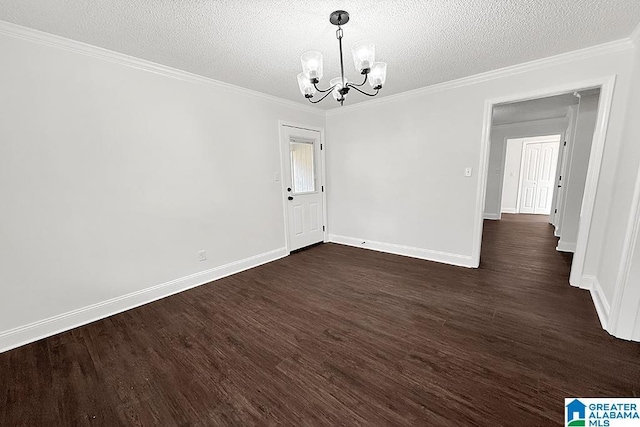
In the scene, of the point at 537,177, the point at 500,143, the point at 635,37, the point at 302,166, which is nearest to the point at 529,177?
the point at 537,177

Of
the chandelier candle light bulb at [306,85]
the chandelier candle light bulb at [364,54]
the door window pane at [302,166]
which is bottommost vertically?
the door window pane at [302,166]

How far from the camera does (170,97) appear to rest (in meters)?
→ 2.75

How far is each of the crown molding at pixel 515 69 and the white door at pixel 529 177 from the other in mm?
6179

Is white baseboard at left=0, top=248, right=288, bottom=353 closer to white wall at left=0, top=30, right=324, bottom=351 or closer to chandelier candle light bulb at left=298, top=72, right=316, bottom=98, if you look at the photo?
white wall at left=0, top=30, right=324, bottom=351

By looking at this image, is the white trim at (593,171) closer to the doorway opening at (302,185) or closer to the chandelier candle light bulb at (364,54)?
the chandelier candle light bulb at (364,54)

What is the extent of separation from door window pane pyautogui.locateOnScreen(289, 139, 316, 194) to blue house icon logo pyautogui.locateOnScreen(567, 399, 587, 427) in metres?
3.67

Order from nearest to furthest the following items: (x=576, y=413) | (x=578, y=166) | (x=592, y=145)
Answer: (x=576, y=413) < (x=592, y=145) < (x=578, y=166)

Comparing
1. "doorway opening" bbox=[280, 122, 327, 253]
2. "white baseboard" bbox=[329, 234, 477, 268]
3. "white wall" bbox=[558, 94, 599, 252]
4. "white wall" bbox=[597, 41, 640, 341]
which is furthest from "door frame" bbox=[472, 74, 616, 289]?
"doorway opening" bbox=[280, 122, 327, 253]

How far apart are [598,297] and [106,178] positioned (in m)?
4.89

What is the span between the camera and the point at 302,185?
4.38 metres

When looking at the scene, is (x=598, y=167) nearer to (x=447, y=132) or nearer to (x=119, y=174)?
(x=447, y=132)

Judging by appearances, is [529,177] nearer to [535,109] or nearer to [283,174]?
[535,109]

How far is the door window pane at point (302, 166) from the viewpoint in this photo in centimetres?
419

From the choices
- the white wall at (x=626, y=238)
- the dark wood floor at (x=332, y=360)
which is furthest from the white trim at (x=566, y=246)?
the white wall at (x=626, y=238)
